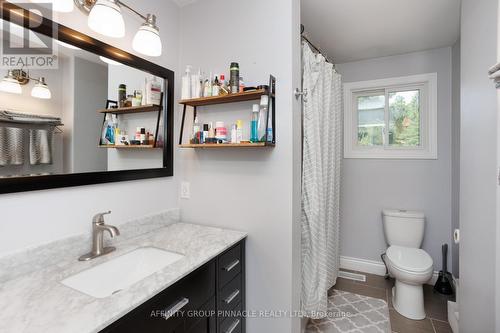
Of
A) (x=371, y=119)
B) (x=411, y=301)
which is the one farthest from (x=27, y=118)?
(x=371, y=119)

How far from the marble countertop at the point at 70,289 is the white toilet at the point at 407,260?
154cm

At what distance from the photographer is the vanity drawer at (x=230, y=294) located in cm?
131

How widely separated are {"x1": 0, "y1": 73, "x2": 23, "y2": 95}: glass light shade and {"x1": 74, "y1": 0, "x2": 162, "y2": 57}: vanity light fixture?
1.28 feet

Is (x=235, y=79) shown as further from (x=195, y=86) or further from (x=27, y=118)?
(x=27, y=118)

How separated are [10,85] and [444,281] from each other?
11.3 feet

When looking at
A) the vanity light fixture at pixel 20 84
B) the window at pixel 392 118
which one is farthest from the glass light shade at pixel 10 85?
the window at pixel 392 118

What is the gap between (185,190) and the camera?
1.79 meters

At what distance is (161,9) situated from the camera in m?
1.62

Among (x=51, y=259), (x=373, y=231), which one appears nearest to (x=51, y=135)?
(x=51, y=259)

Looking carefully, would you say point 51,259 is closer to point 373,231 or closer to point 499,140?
point 499,140

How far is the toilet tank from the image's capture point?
7.80ft

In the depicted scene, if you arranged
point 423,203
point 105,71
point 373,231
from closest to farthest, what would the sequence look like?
1. point 105,71
2. point 423,203
3. point 373,231

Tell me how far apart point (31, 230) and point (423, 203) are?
123 inches

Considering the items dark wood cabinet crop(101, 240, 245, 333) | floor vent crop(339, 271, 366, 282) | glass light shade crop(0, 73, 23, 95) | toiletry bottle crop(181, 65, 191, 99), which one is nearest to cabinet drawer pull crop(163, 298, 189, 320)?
dark wood cabinet crop(101, 240, 245, 333)
